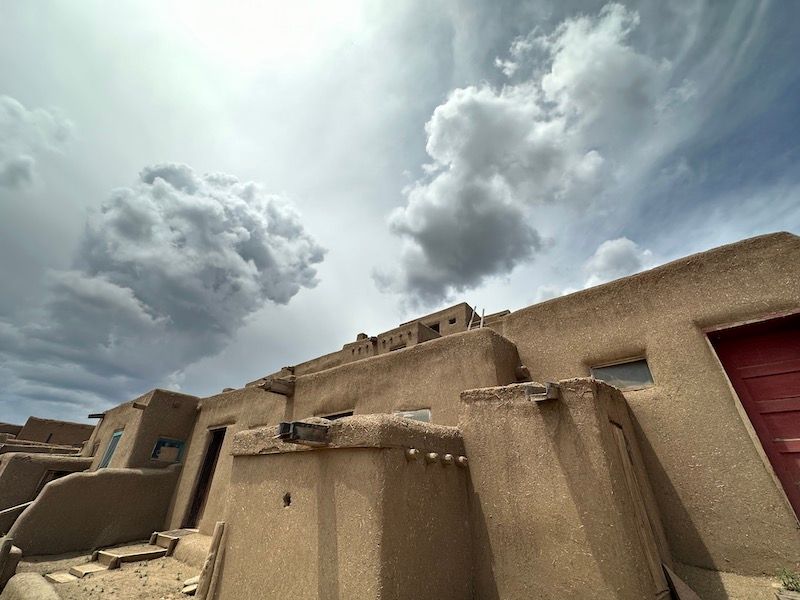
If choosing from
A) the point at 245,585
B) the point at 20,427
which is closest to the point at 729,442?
the point at 245,585

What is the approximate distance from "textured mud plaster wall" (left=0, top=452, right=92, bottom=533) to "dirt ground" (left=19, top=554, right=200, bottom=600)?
344 cm

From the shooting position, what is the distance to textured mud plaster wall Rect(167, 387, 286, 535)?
9.06 metres

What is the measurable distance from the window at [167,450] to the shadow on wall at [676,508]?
42.4 feet

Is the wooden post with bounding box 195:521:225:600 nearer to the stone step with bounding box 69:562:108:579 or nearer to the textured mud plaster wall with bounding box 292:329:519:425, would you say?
the textured mud plaster wall with bounding box 292:329:519:425

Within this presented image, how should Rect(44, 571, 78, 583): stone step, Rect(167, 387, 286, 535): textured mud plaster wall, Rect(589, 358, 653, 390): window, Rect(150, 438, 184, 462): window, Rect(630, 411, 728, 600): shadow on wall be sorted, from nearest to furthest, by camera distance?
1. Rect(630, 411, 728, 600): shadow on wall
2. Rect(589, 358, 653, 390): window
3. Rect(44, 571, 78, 583): stone step
4. Rect(167, 387, 286, 535): textured mud plaster wall
5. Rect(150, 438, 184, 462): window

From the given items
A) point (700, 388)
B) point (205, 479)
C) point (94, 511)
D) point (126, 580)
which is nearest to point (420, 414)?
point (700, 388)

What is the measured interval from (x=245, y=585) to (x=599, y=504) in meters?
3.89

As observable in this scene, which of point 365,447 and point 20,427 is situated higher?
point 20,427

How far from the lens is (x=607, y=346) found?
5438 mm

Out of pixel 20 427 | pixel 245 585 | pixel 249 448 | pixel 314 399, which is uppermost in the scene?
pixel 20 427

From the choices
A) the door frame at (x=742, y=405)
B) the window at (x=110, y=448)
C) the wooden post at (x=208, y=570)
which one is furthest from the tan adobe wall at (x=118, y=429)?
the door frame at (x=742, y=405)


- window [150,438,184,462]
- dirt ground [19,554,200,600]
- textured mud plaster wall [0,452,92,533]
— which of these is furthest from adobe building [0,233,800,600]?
textured mud plaster wall [0,452,92,533]

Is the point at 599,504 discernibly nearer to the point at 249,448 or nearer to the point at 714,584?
the point at 714,584

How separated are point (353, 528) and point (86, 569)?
8.04m
